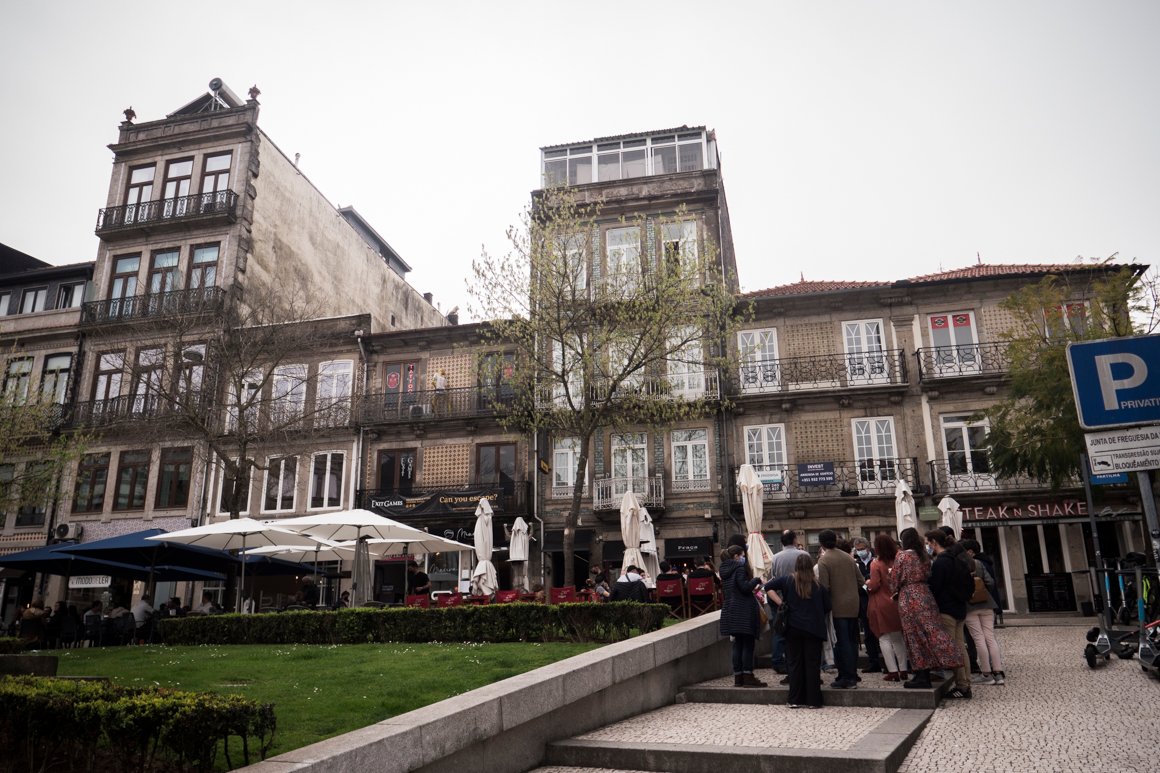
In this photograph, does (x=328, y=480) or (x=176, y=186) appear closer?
(x=328, y=480)

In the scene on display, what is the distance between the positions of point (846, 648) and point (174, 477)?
2714 centimetres

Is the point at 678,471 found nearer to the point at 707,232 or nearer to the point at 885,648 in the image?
the point at 707,232

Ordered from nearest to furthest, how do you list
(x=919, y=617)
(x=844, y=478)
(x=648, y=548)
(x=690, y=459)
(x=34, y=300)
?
(x=919, y=617) < (x=648, y=548) < (x=844, y=478) < (x=690, y=459) < (x=34, y=300)

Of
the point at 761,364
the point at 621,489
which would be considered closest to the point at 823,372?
the point at 761,364

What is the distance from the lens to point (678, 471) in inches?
1053

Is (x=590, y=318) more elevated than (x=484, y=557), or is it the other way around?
(x=590, y=318)

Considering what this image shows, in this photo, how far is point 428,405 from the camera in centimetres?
2914

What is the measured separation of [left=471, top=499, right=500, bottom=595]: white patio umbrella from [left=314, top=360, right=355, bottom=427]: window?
1161 cm

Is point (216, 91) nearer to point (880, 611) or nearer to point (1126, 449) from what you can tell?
point (880, 611)

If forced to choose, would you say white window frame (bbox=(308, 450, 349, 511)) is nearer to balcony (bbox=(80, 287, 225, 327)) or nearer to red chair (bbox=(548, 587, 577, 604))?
balcony (bbox=(80, 287, 225, 327))

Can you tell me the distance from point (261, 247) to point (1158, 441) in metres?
31.3

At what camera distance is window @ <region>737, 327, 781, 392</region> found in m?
26.9

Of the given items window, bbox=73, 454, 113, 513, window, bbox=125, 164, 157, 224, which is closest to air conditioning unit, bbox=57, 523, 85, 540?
window, bbox=73, 454, 113, 513

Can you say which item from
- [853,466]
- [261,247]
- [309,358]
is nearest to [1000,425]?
[853,466]
